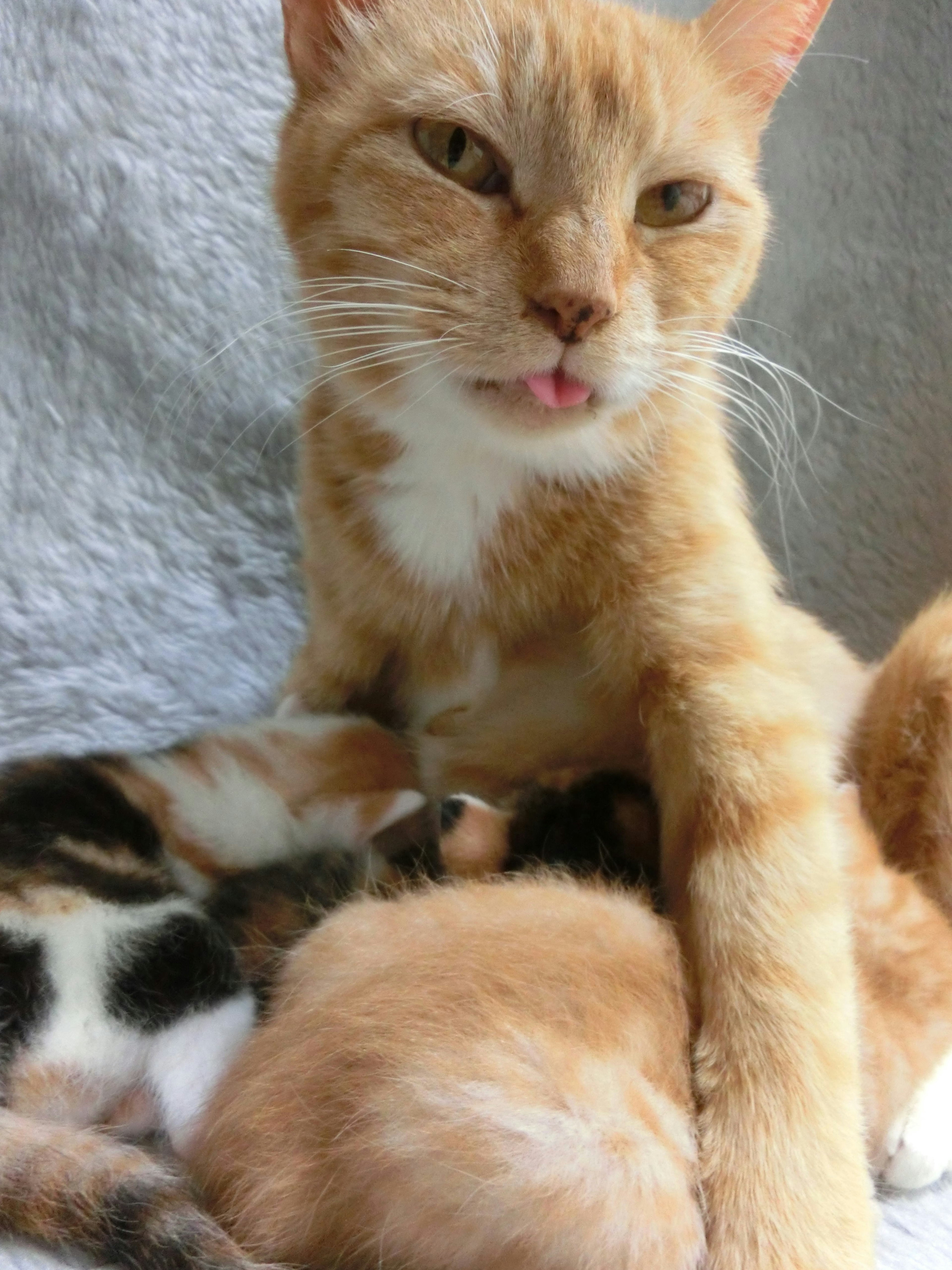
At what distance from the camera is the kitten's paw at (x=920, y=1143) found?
0.69m

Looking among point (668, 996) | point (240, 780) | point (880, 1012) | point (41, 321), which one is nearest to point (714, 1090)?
point (668, 996)

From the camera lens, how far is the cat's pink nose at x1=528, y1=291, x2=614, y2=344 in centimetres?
65

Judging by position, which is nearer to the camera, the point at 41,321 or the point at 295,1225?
the point at 295,1225

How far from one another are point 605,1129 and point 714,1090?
0.35 ft

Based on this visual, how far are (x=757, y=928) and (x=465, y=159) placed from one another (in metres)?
0.52

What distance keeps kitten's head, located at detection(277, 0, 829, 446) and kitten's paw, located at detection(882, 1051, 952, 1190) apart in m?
0.49

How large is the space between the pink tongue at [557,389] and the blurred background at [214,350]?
1.43 ft

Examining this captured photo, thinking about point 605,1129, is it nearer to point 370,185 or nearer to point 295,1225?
point 295,1225

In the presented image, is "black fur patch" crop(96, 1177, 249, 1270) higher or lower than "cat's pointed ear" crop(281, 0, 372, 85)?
lower

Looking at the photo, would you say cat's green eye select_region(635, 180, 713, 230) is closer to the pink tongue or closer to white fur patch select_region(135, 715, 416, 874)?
the pink tongue

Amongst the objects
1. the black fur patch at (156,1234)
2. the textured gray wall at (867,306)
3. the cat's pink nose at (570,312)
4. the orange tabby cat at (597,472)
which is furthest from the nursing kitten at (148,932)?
the textured gray wall at (867,306)

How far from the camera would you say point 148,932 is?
0.68 meters

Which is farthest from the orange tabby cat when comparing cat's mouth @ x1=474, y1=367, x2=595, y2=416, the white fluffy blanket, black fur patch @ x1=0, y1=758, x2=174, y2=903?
Answer: the white fluffy blanket

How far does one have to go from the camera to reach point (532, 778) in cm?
81
